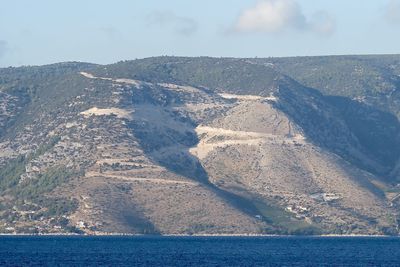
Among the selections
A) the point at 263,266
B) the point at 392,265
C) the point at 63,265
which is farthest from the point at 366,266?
the point at 63,265

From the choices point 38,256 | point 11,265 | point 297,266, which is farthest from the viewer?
point 38,256

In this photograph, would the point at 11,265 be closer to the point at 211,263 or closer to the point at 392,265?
the point at 211,263

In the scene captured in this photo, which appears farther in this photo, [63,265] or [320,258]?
[320,258]

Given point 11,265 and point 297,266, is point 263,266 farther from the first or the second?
point 11,265

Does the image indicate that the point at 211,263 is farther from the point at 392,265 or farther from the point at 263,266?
the point at 392,265

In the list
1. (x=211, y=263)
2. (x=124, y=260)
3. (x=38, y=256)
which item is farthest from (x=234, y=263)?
(x=38, y=256)

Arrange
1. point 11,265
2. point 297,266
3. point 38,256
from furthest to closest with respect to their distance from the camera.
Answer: point 38,256
point 297,266
point 11,265

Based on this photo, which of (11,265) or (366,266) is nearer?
(11,265)

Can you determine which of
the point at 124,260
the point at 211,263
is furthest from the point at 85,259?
the point at 211,263
